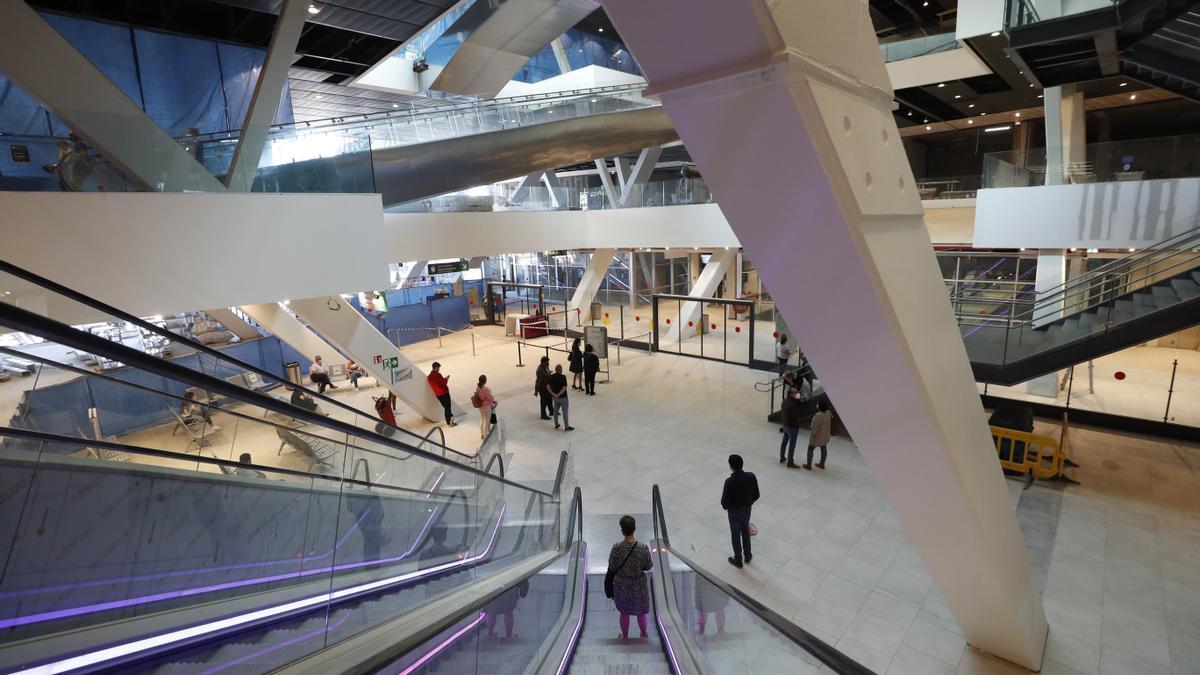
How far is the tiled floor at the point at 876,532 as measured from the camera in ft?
15.8

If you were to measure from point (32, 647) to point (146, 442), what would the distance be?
1.07 m

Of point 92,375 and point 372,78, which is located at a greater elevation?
point 372,78

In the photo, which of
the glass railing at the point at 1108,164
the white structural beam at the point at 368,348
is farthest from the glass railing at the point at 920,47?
the white structural beam at the point at 368,348

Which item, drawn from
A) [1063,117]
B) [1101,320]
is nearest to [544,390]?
[1101,320]

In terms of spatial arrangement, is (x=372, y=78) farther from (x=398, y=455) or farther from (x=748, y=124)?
(x=748, y=124)

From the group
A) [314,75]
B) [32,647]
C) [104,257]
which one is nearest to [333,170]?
[104,257]

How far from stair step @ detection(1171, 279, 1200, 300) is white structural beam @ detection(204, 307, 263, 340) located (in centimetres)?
1984

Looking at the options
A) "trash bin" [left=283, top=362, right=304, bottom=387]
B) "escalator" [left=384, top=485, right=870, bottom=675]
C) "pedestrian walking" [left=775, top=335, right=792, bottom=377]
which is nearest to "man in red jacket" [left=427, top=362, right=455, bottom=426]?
"trash bin" [left=283, top=362, right=304, bottom=387]

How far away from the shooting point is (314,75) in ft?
50.0

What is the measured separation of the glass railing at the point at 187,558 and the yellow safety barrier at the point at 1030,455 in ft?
26.7

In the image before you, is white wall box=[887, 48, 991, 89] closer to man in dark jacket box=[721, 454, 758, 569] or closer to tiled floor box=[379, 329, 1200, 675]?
tiled floor box=[379, 329, 1200, 675]

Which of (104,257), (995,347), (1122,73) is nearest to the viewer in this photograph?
(104,257)

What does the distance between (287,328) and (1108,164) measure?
16.7 m

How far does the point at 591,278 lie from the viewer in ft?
64.5
